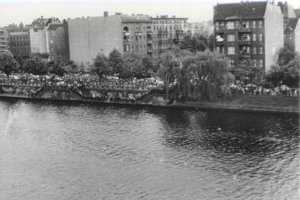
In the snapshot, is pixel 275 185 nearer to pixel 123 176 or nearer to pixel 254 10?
pixel 123 176

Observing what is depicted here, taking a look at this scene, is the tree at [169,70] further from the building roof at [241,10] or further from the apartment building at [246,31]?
the building roof at [241,10]

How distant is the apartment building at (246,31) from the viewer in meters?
107

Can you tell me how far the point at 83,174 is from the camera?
56188 millimetres

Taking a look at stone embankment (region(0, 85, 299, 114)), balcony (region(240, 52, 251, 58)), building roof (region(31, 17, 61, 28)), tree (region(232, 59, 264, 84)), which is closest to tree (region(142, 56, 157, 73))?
stone embankment (region(0, 85, 299, 114))

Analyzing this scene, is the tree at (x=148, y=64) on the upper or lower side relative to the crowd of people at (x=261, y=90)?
upper

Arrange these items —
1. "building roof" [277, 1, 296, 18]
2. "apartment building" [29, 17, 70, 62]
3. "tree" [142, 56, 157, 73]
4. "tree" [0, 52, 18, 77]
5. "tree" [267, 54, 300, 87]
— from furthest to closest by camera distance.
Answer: "apartment building" [29, 17, 70, 62], "tree" [0, 52, 18, 77], "building roof" [277, 1, 296, 18], "tree" [142, 56, 157, 73], "tree" [267, 54, 300, 87]

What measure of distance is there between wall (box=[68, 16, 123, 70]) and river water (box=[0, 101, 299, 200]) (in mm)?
55926

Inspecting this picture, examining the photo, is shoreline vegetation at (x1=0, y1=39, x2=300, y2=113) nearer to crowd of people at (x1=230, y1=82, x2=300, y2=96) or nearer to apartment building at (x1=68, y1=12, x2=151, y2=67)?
crowd of people at (x1=230, y1=82, x2=300, y2=96)

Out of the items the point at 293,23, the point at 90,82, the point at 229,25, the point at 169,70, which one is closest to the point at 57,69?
the point at 90,82

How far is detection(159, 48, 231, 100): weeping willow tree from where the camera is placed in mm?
91125

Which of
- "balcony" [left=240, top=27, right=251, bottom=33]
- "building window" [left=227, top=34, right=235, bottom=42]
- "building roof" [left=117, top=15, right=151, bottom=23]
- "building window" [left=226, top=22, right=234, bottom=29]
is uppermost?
Answer: "building roof" [left=117, top=15, right=151, bottom=23]

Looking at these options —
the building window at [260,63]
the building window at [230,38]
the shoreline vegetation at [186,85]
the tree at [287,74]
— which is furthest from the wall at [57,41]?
the tree at [287,74]

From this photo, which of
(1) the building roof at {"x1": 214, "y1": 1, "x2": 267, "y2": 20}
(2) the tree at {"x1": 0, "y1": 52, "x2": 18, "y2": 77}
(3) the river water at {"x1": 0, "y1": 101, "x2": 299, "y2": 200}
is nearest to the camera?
(3) the river water at {"x1": 0, "y1": 101, "x2": 299, "y2": 200}

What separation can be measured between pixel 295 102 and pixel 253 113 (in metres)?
7.06
